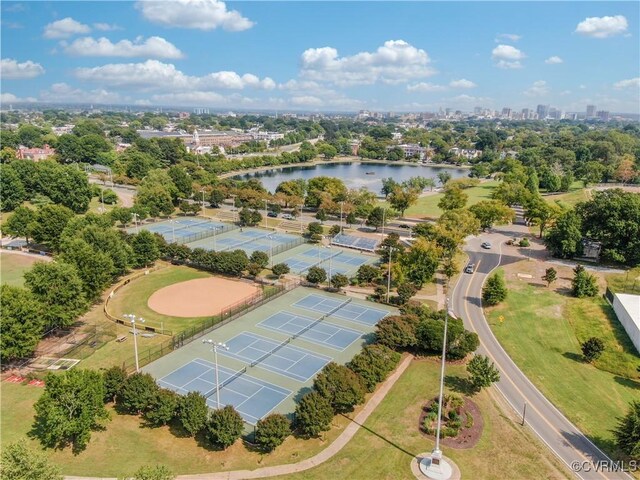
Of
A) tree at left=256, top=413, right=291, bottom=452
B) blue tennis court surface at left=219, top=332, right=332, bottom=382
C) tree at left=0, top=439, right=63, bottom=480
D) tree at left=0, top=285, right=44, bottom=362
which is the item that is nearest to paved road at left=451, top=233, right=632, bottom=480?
blue tennis court surface at left=219, top=332, right=332, bottom=382

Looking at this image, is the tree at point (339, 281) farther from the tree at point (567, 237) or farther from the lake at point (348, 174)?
the lake at point (348, 174)

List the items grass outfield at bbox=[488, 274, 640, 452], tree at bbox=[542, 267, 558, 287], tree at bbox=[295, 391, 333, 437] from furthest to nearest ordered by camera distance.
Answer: tree at bbox=[542, 267, 558, 287]
grass outfield at bbox=[488, 274, 640, 452]
tree at bbox=[295, 391, 333, 437]

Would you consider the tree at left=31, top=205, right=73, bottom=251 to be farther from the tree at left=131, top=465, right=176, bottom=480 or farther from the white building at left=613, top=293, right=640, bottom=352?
the white building at left=613, top=293, right=640, bottom=352

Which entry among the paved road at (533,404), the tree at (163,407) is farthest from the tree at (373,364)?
the tree at (163,407)

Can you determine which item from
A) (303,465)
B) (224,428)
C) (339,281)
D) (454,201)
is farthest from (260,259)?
(454,201)

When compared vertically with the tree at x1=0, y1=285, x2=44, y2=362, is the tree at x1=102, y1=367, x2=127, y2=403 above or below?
below

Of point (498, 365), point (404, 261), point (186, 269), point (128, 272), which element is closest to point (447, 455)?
point (498, 365)

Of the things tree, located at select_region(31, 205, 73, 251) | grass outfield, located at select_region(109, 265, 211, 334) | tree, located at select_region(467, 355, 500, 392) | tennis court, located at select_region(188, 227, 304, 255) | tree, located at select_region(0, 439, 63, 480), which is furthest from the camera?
tennis court, located at select_region(188, 227, 304, 255)
